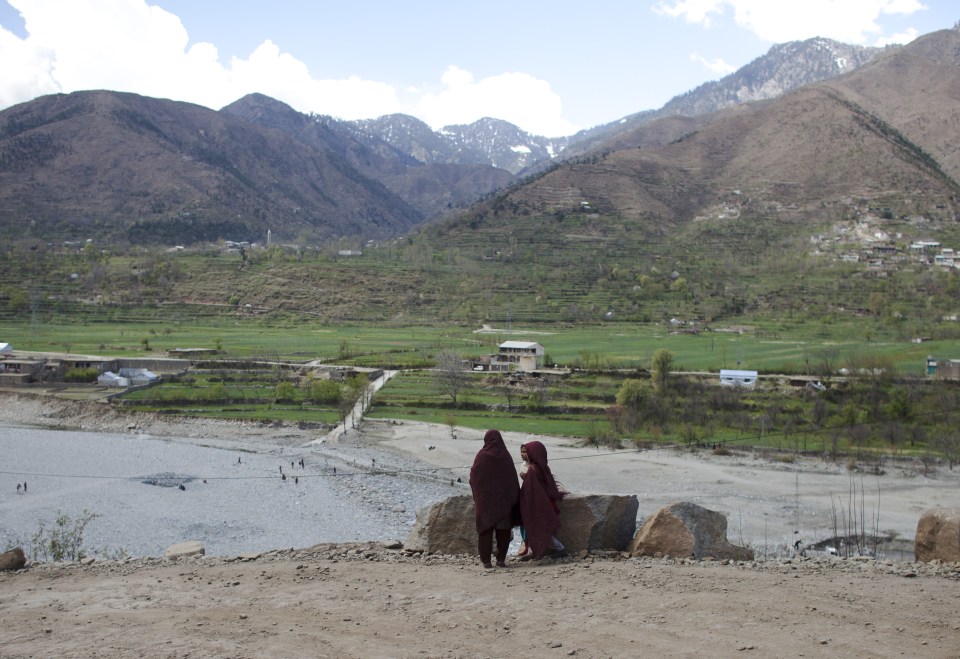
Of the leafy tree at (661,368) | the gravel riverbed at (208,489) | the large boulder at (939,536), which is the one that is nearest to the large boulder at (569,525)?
the large boulder at (939,536)

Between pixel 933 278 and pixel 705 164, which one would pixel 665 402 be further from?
pixel 705 164

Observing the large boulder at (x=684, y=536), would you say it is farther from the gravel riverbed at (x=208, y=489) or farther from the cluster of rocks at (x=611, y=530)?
the gravel riverbed at (x=208, y=489)

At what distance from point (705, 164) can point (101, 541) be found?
103 metres

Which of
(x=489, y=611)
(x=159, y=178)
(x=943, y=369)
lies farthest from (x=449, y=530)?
(x=159, y=178)

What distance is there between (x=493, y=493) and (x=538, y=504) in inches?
16.5

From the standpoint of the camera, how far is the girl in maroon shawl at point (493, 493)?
7.11 m

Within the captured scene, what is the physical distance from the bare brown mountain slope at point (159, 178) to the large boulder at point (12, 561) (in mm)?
106362

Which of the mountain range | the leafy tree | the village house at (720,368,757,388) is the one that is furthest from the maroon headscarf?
the mountain range

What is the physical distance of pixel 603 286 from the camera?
72250 millimetres

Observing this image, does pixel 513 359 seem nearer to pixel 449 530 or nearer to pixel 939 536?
pixel 449 530

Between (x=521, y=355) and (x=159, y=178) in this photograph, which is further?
(x=159, y=178)

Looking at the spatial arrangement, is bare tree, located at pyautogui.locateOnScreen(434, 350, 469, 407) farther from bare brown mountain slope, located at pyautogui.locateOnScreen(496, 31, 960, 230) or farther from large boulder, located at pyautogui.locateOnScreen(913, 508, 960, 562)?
bare brown mountain slope, located at pyautogui.locateOnScreen(496, 31, 960, 230)

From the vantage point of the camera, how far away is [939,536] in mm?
7629

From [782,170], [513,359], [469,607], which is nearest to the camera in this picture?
[469,607]
